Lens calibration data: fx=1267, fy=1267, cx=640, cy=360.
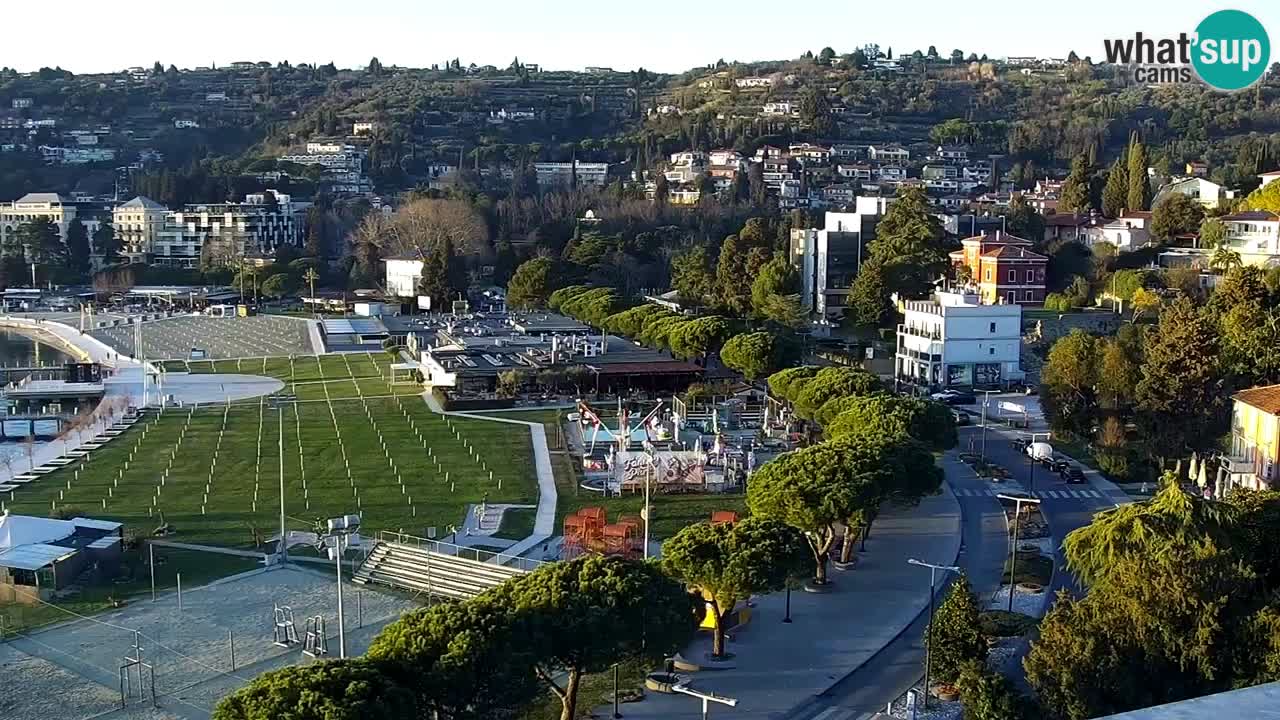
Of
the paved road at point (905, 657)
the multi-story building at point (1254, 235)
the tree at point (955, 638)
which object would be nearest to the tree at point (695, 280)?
the multi-story building at point (1254, 235)

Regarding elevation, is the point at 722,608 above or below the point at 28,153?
below

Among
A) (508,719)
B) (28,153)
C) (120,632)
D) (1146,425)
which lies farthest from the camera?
(28,153)

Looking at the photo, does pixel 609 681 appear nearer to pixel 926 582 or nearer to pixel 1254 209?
pixel 926 582

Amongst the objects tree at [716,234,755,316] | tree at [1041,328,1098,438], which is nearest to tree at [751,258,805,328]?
tree at [716,234,755,316]

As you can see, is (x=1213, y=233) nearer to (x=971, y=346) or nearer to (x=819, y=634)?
(x=971, y=346)

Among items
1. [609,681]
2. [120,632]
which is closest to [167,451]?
[120,632]

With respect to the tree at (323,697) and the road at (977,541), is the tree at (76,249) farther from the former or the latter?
the tree at (323,697)

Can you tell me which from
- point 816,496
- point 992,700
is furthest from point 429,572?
point 992,700
